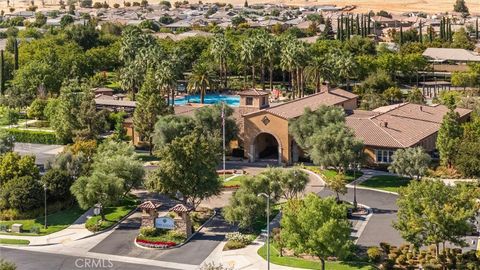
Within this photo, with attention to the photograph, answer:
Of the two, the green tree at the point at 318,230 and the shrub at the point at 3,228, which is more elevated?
the green tree at the point at 318,230

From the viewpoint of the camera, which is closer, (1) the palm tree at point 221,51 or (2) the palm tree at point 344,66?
(2) the palm tree at point 344,66

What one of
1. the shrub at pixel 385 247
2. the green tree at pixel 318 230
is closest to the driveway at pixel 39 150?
the green tree at pixel 318 230

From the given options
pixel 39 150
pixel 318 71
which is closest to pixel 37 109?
pixel 39 150

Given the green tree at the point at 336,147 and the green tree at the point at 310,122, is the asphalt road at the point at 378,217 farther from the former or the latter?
the green tree at the point at 310,122

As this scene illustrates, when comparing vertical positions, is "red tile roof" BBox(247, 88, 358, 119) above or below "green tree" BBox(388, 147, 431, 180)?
above

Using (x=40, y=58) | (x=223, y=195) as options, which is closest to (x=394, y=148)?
(x=223, y=195)
